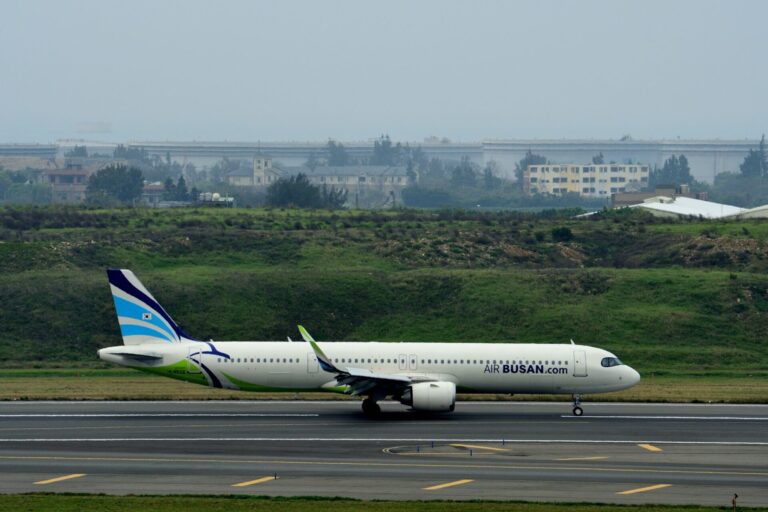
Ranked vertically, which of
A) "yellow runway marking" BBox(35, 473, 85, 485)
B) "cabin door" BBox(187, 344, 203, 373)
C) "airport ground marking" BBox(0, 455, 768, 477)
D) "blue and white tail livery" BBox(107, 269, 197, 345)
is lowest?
"airport ground marking" BBox(0, 455, 768, 477)

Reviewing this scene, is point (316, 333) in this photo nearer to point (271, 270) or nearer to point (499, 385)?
point (271, 270)

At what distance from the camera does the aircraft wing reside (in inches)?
1890

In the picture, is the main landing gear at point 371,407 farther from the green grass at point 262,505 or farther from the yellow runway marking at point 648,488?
the green grass at point 262,505

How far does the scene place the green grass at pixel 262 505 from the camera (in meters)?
31.2

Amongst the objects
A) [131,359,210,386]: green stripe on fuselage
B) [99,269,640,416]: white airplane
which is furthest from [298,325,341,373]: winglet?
[131,359,210,386]: green stripe on fuselage

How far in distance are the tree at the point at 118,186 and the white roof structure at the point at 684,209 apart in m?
77.3

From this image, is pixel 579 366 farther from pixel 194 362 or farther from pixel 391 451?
pixel 194 362

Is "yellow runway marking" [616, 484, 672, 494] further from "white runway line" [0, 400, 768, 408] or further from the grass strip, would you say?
the grass strip

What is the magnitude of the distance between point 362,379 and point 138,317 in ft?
32.7

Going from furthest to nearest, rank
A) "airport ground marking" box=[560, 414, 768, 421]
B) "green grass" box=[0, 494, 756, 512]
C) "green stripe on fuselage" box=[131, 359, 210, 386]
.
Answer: "airport ground marking" box=[560, 414, 768, 421] < "green stripe on fuselage" box=[131, 359, 210, 386] < "green grass" box=[0, 494, 756, 512]

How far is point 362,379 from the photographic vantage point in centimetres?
4838

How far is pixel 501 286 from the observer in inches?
3369

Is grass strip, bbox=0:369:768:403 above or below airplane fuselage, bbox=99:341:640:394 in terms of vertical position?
below

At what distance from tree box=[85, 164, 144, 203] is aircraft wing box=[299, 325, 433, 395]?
13547 centimetres
